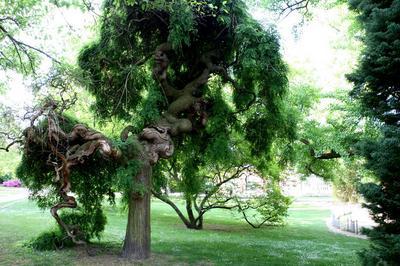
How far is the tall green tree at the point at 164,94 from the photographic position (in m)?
10.4

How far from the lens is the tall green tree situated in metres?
10.4

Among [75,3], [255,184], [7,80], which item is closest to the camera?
[75,3]

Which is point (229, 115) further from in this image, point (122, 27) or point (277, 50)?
point (122, 27)

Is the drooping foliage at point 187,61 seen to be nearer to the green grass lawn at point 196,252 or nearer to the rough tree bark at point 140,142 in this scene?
the rough tree bark at point 140,142

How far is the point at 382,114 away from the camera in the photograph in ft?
22.1

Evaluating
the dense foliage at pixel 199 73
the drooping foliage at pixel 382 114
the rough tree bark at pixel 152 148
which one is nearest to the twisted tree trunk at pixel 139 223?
the rough tree bark at pixel 152 148

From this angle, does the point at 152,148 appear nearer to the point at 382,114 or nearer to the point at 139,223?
the point at 139,223

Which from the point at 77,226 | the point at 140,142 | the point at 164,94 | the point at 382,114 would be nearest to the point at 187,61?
the point at 164,94

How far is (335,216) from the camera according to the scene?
26812 millimetres

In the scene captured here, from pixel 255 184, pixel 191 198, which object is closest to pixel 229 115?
pixel 191 198

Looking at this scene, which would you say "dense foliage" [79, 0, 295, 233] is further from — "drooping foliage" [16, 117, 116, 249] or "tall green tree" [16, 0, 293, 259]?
"drooping foliage" [16, 117, 116, 249]

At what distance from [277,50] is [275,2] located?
4.38ft

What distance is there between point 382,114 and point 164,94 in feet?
23.9

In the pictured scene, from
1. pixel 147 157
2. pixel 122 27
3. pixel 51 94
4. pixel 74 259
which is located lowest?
pixel 74 259
